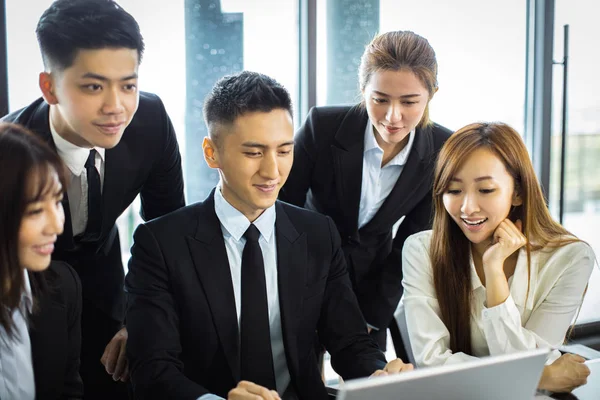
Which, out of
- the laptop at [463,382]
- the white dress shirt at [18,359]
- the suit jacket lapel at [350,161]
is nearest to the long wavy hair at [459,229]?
the suit jacket lapel at [350,161]

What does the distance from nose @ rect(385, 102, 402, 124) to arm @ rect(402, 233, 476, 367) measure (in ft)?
1.29

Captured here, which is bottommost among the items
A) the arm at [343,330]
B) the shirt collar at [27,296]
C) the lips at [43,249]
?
the arm at [343,330]

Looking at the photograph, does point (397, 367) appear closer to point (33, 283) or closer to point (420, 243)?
point (420, 243)

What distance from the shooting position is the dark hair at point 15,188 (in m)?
1.33

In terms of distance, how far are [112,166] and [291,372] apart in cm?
78

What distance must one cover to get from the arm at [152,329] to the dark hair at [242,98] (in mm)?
335

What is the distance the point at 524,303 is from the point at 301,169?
0.87 m

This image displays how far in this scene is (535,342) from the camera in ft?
5.72

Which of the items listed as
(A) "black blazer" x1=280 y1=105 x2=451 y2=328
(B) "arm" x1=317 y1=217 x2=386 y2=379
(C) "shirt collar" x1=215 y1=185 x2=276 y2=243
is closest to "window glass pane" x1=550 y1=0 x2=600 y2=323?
(A) "black blazer" x1=280 y1=105 x2=451 y2=328

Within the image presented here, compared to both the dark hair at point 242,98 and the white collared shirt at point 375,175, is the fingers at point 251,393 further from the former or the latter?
the white collared shirt at point 375,175

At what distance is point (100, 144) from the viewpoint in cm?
181

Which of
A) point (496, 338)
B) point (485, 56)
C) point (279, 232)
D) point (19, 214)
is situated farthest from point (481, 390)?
point (485, 56)

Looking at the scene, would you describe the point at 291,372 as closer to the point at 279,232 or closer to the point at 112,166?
the point at 279,232

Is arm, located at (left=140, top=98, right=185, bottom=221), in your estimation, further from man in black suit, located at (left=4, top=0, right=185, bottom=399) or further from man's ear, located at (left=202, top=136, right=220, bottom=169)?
man's ear, located at (left=202, top=136, right=220, bottom=169)
